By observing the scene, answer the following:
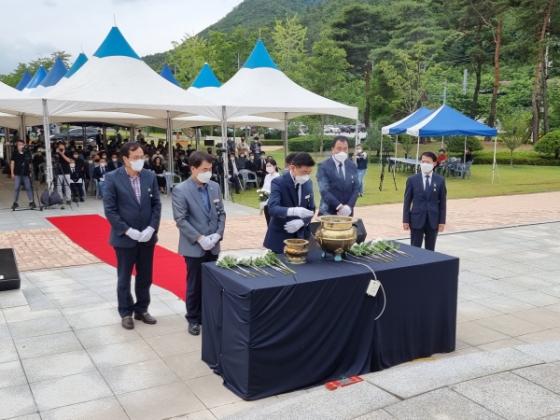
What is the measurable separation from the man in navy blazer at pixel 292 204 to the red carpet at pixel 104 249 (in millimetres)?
1871

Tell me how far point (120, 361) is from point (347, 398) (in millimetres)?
2149

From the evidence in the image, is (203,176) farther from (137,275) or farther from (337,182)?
(337,182)

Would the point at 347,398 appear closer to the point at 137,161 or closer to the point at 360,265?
the point at 360,265

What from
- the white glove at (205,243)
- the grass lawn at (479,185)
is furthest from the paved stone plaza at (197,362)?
the grass lawn at (479,185)

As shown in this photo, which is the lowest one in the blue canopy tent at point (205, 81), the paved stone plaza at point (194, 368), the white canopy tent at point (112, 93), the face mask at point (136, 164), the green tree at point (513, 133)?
the paved stone plaza at point (194, 368)

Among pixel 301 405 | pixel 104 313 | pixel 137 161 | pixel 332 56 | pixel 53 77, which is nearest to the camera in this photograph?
pixel 301 405

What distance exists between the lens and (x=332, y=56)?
34188 millimetres

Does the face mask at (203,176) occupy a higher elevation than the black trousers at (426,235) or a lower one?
higher

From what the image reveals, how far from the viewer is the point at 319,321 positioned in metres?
4.14

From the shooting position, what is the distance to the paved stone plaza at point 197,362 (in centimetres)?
352

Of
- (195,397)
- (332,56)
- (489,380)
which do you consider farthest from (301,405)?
(332,56)

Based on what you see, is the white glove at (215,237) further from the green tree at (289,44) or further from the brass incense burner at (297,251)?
the green tree at (289,44)

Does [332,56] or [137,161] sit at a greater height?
[332,56]

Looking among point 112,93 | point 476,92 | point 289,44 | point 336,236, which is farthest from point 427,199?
point 289,44
